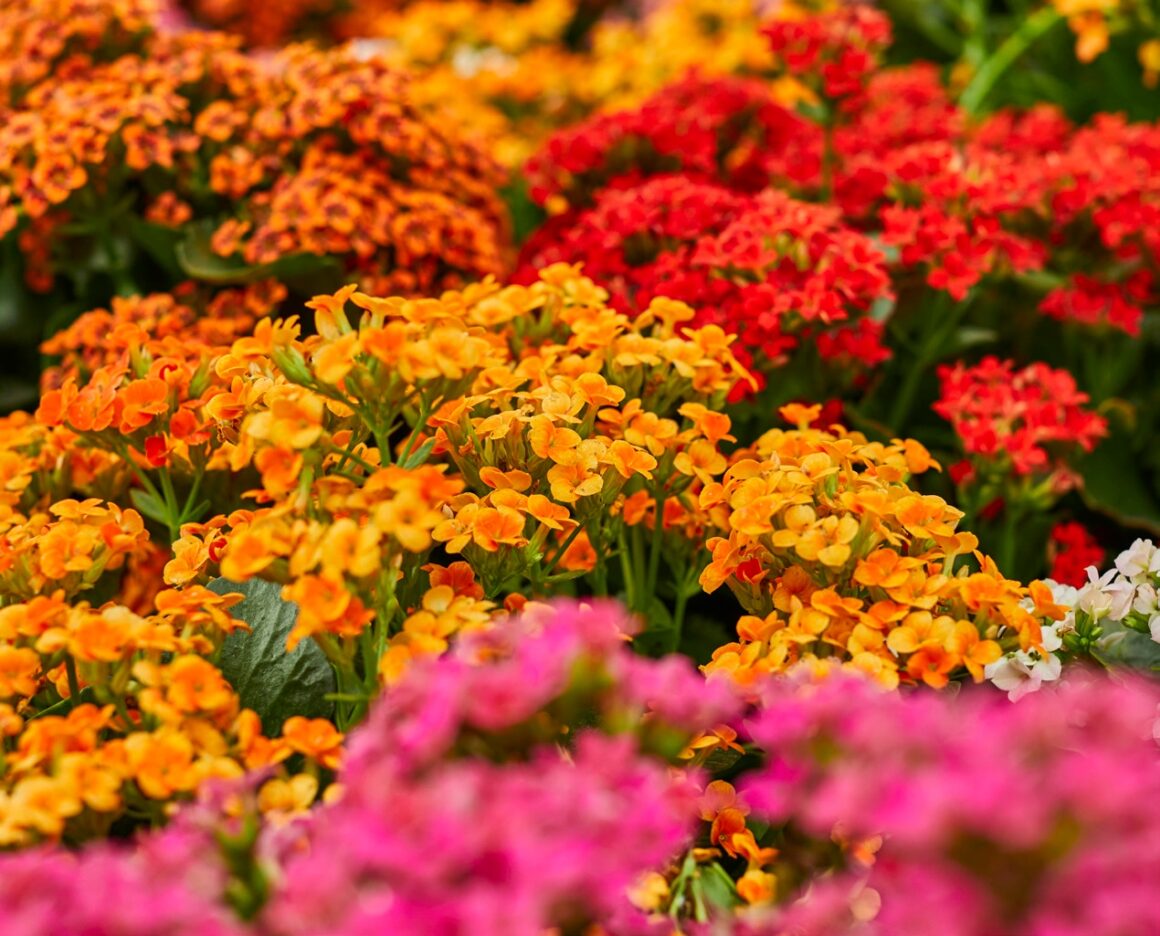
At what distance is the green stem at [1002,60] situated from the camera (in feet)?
6.01

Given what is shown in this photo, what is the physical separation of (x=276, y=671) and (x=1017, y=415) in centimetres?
69

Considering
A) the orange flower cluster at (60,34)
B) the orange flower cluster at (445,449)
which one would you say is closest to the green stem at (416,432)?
the orange flower cluster at (445,449)

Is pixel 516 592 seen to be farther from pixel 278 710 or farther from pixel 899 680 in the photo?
pixel 899 680

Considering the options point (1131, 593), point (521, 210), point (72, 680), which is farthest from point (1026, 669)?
point (521, 210)

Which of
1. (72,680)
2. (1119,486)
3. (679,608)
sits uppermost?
(72,680)

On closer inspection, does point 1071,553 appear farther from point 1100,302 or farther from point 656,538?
point 656,538

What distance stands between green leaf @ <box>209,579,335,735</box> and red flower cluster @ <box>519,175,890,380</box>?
1.57ft

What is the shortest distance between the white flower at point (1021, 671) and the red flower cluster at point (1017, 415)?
0.30m

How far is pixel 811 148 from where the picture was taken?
1560 millimetres

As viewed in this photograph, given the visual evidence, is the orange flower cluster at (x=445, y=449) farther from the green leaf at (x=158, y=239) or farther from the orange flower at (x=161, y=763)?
the green leaf at (x=158, y=239)

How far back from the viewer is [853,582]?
809mm

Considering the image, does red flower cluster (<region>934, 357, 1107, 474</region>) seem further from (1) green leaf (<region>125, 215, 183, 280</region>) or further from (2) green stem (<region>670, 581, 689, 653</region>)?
(1) green leaf (<region>125, 215, 183, 280</region>)

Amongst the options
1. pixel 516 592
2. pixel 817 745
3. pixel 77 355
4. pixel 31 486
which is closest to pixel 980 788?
pixel 817 745

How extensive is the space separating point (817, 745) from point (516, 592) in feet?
1.31
